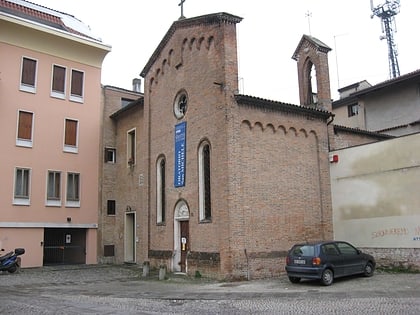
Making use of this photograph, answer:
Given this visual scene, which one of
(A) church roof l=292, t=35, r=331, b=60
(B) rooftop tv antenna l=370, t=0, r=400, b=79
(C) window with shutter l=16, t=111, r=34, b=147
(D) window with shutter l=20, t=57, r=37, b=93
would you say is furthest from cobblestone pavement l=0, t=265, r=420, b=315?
(B) rooftop tv antenna l=370, t=0, r=400, b=79

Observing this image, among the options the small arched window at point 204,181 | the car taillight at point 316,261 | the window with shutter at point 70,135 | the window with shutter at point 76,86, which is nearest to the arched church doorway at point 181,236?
the small arched window at point 204,181

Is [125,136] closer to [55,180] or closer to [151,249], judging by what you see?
[55,180]

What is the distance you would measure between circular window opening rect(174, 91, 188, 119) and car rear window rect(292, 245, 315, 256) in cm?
806

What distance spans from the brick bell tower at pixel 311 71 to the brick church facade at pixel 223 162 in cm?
5

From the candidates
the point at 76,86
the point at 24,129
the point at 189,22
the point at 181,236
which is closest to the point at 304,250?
the point at 181,236

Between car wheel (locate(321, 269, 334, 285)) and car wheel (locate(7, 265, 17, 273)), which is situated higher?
car wheel (locate(7, 265, 17, 273))

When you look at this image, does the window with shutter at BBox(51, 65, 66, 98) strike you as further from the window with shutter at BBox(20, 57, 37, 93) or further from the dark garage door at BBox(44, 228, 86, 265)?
the dark garage door at BBox(44, 228, 86, 265)

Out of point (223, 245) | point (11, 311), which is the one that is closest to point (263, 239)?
point (223, 245)

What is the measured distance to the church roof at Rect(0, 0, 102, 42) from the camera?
26109 millimetres

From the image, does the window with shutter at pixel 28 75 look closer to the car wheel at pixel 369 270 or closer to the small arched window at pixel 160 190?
the small arched window at pixel 160 190

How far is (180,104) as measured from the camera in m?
21.2

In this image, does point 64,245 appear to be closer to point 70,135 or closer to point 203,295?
point 70,135

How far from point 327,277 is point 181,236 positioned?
717 cm

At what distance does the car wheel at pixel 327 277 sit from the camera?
14750 millimetres
